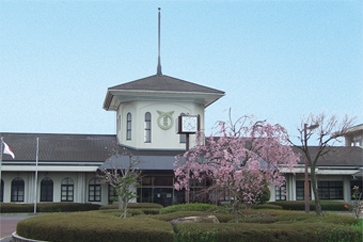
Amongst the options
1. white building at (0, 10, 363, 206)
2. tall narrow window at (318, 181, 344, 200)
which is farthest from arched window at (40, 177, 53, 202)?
tall narrow window at (318, 181, 344, 200)

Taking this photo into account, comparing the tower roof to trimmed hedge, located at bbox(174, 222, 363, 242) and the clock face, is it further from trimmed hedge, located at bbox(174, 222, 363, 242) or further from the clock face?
trimmed hedge, located at bbox(174, 222, 363, 242)

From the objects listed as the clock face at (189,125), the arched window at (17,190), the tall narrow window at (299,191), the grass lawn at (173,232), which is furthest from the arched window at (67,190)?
the grass lawn at (173,232)

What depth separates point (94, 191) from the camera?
34.6 metres

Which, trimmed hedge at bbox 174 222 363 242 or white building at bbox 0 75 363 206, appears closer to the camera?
trimmed hedge at bbox 174 222 363 242

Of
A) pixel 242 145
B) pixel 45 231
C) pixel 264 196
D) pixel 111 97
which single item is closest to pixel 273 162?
pixel 242 145

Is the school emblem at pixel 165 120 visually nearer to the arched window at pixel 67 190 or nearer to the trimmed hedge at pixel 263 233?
the arched window at pixel 67 190

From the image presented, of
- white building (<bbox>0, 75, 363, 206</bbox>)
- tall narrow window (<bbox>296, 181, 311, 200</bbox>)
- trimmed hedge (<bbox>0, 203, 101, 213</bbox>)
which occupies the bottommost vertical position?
trimmed hedge (<bbox>0, 203, 101, 213</bbox>)

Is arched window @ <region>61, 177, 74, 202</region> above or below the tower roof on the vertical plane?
below

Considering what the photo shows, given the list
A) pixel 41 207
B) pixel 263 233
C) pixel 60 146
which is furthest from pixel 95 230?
pixel 60 146

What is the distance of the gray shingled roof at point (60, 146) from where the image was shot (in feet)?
110

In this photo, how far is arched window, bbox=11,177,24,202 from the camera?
1318 inches

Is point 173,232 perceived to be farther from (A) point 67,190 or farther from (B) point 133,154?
(A) point 67,190

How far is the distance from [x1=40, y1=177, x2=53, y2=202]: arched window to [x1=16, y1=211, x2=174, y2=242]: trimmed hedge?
19.5 metres

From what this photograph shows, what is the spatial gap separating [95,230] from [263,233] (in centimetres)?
500
